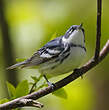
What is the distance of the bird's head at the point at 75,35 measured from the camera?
175 cm

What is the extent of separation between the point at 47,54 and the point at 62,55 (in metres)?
0.11

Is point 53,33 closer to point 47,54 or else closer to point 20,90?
point 47,54

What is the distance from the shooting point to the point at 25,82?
121 centimetres

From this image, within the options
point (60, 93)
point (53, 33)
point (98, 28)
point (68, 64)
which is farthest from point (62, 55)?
point (98, 28)

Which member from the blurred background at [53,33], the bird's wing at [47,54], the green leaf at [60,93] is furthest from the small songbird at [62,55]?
the green leaf at [60,93]

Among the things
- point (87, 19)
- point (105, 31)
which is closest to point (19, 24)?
point (87, 19)

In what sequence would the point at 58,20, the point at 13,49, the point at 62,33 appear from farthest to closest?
the point at 13,49, the point at 58,20, the point at 62,33

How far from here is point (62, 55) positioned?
1.66 meters

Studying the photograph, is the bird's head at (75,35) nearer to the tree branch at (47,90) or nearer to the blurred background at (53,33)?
the blurred background at (53,33)

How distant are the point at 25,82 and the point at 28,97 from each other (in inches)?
4.3

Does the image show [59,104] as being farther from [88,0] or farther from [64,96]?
[64,96]

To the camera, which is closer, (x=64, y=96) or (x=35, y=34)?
(x=64, y=96)

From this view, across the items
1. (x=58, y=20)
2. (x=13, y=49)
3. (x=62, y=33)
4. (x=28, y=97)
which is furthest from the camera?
(x=13, y=49)

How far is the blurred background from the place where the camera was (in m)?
1.94
